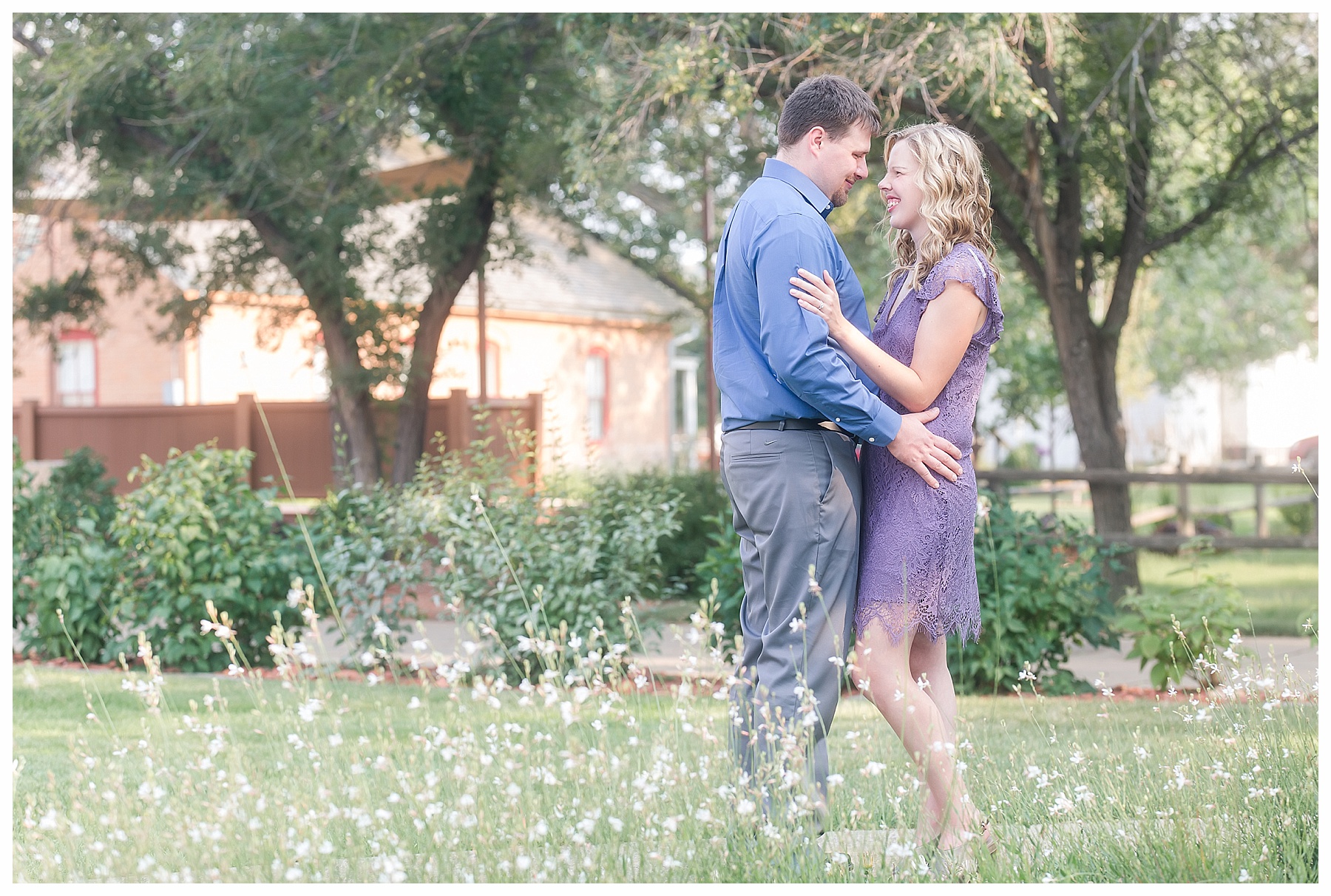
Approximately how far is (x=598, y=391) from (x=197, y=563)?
2124 centimetres

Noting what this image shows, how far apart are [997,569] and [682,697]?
3.75 meters

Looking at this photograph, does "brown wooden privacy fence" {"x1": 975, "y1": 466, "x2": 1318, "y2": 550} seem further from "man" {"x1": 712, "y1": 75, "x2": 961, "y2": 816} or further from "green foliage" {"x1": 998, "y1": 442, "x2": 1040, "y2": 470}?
"green foliage" {"x1": 998, "y1": 442, "x2": 1040, "y2": 470}

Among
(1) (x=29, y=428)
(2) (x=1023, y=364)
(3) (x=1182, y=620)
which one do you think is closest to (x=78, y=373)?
(1) (x=29, y=428)

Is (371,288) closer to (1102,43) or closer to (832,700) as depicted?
(1102,43)

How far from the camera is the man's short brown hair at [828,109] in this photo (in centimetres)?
322

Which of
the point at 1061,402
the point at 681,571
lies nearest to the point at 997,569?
the point at 681,571

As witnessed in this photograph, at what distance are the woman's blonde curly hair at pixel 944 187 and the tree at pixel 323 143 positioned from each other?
6443 millimetres

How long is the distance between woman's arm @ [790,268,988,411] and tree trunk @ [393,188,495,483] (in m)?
9.93

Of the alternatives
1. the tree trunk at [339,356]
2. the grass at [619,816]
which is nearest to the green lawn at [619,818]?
the grass at [619,816]

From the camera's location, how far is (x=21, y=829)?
360 cm

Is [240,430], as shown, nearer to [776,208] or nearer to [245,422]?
[245,422]

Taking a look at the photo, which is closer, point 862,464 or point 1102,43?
point 862,464

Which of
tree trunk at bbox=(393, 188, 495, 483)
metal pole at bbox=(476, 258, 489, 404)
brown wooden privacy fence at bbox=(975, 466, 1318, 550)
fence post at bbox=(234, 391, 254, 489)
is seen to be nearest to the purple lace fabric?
brown wooden privacy fence at bbox=(975, 466, 1318, 550)

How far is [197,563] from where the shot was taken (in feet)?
23.4
